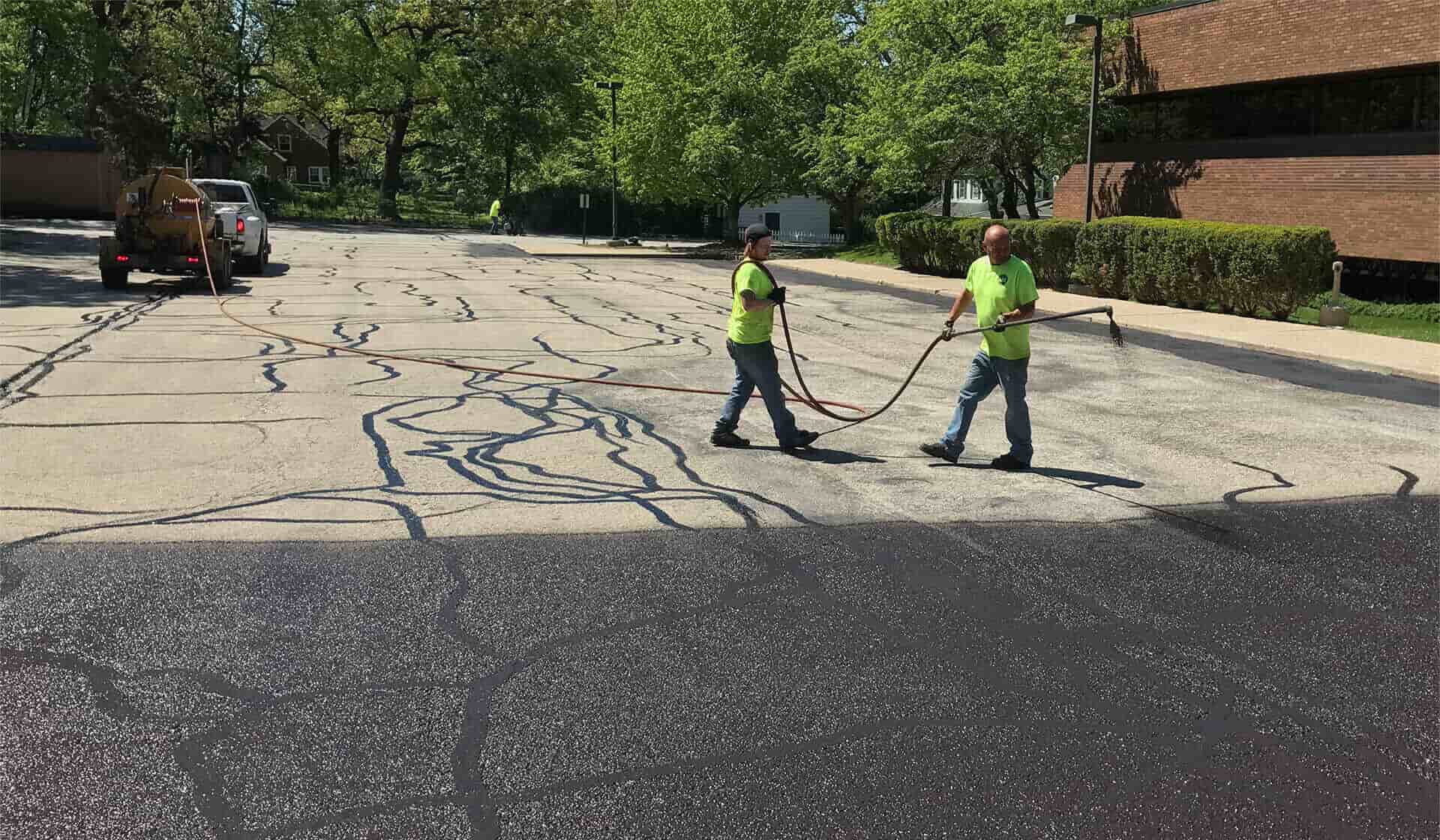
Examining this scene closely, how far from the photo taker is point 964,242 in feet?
97.3

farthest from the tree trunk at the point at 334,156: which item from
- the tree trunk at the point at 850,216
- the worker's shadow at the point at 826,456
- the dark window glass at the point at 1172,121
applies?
the worker's shadow at the point at 826,456

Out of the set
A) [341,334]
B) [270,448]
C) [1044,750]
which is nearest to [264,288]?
[341,334]

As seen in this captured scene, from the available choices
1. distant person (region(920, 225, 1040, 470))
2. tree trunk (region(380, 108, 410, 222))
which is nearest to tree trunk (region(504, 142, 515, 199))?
tree trunk (region(380, 108, 410, 222))

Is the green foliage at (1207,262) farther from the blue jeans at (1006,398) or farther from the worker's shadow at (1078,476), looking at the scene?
the blue jeans at (1006,398)

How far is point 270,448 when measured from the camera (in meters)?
8.76

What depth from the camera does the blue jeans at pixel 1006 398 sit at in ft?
27.7

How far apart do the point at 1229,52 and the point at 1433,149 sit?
5553 millimetres

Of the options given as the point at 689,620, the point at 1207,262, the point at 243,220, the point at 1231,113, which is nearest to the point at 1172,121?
the point at 1231,113

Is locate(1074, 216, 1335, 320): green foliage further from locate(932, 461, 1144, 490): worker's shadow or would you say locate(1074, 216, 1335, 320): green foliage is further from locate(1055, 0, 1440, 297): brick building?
locate(932, 461, 1144, 490): worker's shadow

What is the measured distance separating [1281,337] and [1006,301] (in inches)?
433

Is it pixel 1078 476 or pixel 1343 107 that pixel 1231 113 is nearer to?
pixel 1343 107

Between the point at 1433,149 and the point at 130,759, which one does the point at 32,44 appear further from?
the point at 130,759

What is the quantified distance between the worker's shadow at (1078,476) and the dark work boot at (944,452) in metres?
0.05

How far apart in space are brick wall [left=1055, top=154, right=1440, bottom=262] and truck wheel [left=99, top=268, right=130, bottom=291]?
22955mm
